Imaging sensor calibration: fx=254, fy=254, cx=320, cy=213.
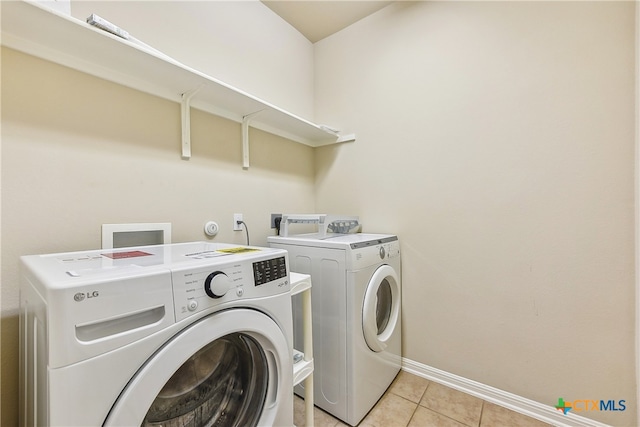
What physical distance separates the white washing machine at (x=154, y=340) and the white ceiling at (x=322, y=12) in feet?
6.32

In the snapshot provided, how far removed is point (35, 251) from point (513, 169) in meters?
2.24

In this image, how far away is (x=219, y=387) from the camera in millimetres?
889

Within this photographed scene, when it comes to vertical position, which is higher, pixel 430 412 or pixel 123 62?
pixel 123 62

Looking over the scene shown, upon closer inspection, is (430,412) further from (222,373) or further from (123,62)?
(123,62)

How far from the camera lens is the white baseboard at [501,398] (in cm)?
129

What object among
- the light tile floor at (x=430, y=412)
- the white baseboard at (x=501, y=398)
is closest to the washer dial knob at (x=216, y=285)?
the light tile floor at (x=430, y=412)

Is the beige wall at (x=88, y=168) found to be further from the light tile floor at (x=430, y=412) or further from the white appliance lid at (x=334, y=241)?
the light tile floor at (x=430, y=412)

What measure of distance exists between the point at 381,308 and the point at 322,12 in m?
2.23

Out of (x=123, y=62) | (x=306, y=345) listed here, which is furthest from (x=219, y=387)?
(x=123, y=62)

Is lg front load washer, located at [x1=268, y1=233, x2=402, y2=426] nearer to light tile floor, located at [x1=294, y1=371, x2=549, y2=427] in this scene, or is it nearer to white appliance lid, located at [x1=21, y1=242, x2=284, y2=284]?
light tile floor, located at [x1=294, y1=371, x2=549, y2=427]

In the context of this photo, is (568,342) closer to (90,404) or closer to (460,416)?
(460,416)

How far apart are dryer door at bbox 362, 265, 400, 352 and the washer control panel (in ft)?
2.01

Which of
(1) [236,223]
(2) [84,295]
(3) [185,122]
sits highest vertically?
(3) [185,122]

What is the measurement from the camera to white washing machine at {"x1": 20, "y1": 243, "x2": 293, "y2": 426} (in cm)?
51
